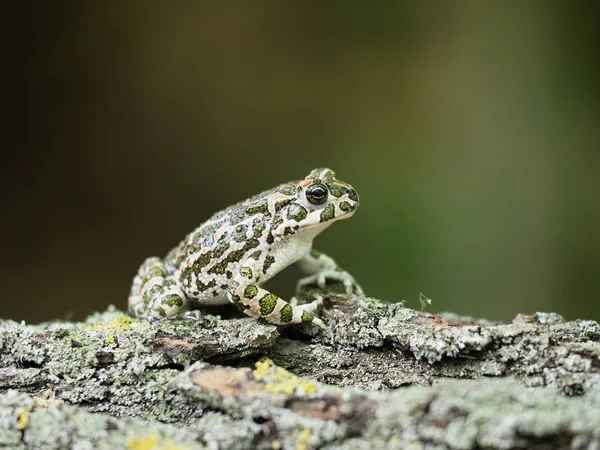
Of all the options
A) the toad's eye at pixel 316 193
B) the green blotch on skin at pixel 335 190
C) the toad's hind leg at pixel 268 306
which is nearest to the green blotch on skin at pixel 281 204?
the toad's eye at pixel 316 193

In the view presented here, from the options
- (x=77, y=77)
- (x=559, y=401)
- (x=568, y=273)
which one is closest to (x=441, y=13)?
(x=568, y=273)

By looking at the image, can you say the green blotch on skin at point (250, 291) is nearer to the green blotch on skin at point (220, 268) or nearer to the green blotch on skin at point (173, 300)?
the green blotch on skin at point (220, 268)

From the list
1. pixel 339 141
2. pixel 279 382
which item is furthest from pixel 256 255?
Result: pixel 339 141

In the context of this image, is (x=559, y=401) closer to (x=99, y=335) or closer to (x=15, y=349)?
(x=99, y=335)

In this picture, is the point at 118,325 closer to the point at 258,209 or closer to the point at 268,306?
the point at 268,306

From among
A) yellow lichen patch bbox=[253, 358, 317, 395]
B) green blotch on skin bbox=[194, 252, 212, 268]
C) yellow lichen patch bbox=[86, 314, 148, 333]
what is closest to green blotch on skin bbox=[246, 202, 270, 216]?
green blotch on skin bbox=[194, 252, 212, 268]

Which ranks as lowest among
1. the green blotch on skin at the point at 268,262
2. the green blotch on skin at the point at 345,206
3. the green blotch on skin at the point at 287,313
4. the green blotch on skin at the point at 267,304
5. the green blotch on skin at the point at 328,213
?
the green blotch on skin at the point at 287,313
